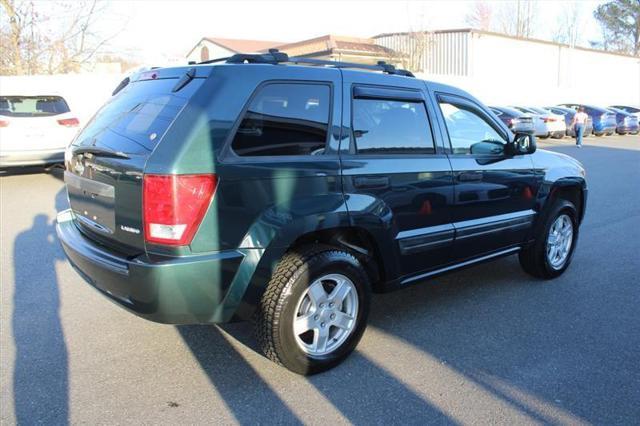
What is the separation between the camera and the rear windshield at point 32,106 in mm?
10391

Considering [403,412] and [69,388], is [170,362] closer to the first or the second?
[69,388]

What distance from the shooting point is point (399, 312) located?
4.44 meters

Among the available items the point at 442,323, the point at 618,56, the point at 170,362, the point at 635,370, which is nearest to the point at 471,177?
the point at 442,323

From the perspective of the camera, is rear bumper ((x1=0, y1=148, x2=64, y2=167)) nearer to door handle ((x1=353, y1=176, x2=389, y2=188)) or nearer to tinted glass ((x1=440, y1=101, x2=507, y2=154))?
tinted glass ((x1=440, y1=101, x2=507, y2=154))

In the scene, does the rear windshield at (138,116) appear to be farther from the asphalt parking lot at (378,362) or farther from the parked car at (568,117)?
the parked car at (568,117)

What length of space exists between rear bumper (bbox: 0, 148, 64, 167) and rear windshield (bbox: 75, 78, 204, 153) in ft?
25.3

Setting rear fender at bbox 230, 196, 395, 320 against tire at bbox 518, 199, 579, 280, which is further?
tire at bbox 518, 199, 579, 280

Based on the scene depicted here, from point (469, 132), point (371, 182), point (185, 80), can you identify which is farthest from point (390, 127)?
point (185, 80)

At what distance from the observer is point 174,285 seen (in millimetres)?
2867

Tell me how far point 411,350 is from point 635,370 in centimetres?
145

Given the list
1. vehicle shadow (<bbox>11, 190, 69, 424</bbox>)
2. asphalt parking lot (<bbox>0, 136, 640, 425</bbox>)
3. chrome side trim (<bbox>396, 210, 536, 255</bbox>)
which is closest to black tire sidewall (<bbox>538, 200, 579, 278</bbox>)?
asphalt parking lot (<bbox>0, 136, 640, 425</bbox>)

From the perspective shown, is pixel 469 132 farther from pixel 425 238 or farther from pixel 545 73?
pixel 545 73

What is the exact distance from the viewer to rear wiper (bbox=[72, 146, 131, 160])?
310cm

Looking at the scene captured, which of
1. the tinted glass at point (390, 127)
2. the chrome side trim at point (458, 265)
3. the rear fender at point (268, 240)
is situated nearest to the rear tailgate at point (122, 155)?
the rear fender at point (268, 240)
